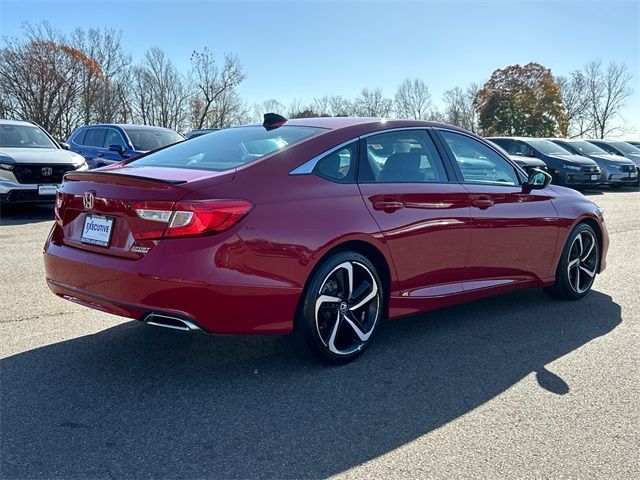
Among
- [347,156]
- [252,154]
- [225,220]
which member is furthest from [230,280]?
[347,156]

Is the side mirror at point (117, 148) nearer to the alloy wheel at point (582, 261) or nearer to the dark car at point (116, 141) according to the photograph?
the dark car at point (116, 141)

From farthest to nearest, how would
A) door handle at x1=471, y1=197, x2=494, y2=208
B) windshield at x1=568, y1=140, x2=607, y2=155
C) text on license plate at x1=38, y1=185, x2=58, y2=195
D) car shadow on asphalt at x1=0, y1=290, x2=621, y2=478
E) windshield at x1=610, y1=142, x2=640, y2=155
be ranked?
windshield at x1=610, y1=142, x2=640, y2=155, windshield at x1=568, y1=140, x2=607, y2=155, text on license plate at x1=38, y1=185, x2=58, y2=195, door handle at x1=471, y1=197, x2=494, y2=208, car shadow on asphalt at x1=0, y1=290, x2=621, y2=478

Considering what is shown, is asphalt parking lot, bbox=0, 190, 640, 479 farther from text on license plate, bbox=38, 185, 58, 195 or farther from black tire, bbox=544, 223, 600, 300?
text on license plate, bbox=38, 185, 58, 195

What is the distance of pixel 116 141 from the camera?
39.5 ft

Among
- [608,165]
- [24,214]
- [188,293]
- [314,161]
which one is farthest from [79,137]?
[608,165]

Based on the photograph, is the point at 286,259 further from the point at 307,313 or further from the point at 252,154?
the point at 252,154

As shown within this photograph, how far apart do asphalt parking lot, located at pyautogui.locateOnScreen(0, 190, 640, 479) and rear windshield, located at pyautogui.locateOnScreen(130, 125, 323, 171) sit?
119 cm

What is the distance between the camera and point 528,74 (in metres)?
49.1

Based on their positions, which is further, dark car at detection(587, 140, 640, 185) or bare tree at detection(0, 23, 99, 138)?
bare tree at detection(0, 23, 99, 138)

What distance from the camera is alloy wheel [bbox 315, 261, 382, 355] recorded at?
3.52 metres

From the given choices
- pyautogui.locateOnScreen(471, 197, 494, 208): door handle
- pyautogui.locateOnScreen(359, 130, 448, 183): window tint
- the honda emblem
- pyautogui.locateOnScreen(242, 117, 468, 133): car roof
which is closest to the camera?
the honda emblem

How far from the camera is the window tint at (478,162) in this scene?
14.7 feet

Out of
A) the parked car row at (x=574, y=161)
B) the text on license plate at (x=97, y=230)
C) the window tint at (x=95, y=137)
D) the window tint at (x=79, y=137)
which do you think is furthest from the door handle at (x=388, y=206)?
the parked car row at (x=574, y=161)

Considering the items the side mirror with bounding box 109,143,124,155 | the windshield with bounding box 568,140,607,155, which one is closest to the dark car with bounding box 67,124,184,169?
the side mirror with bounding box 109,143,124,155
